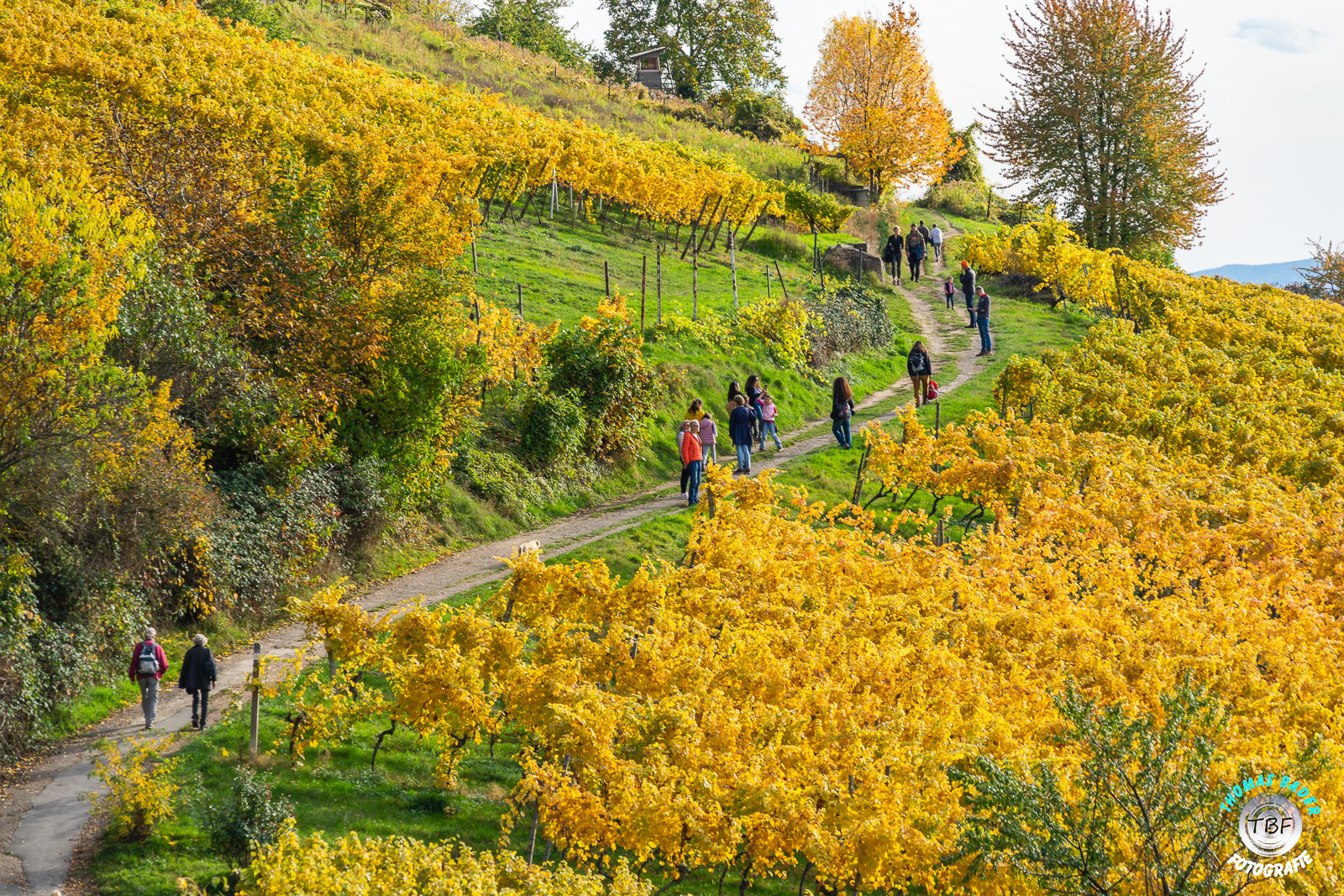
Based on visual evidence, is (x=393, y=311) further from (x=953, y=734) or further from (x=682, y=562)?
(x=953, y=734)

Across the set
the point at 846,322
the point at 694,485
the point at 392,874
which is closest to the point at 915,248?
the point at 846,322

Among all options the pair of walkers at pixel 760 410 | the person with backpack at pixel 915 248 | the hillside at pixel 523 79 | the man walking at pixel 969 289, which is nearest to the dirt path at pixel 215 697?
the pair of walkers at pixel 760 410

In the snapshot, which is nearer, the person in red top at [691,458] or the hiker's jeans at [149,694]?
the hiker's jeans at [149,694]

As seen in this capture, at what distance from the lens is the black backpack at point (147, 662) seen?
1330 centimetres

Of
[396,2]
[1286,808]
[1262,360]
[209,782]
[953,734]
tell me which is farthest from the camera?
[396,2]

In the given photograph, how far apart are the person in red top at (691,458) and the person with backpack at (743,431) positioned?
1.00 metres

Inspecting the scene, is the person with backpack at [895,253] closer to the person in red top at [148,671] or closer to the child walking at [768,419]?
the child walking at [768,419]

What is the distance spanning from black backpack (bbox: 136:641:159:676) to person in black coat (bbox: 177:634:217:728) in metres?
0.33

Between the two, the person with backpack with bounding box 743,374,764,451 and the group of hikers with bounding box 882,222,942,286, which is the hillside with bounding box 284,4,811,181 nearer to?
the group of hikers with bounding box 882,222,942,286

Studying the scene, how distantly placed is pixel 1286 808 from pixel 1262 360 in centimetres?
2218

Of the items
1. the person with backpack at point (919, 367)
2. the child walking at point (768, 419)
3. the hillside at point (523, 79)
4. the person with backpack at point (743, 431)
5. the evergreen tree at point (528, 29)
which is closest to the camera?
the person with backpack at point (743, 431)

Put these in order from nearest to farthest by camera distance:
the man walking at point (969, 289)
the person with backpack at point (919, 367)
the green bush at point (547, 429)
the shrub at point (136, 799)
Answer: the shrub at point (136, 799) < the green bush at point (547, 429) < the person with backpack at point (919, 367) < the man walking at point (969, 289)

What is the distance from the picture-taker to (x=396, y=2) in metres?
72.4

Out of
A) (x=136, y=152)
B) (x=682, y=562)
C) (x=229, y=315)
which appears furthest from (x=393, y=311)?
(x=682, y=562)
